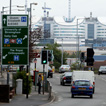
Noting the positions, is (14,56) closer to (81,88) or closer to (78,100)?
(78,100)

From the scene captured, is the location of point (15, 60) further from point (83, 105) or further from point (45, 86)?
point (45, 86)

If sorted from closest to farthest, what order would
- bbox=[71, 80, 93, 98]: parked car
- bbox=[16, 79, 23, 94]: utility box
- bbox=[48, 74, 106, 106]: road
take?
bbox=[48, 74, 106, 106]: road < bbox=[71, 80, 93, 98]: parked car < bbox=[16, 79, 23, 94]: utility box

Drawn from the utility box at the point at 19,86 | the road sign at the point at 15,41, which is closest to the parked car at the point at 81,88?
the utility box at the point at 19,86

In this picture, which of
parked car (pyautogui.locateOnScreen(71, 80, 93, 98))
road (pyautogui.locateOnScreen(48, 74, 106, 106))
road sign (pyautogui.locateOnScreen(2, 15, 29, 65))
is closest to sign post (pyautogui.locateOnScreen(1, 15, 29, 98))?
road sign (pyautogui.locateOnScreen(2, 15, 29, 65))

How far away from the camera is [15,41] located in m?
31.4

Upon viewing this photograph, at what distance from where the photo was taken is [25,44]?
103 ft

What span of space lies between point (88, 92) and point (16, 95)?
477cm

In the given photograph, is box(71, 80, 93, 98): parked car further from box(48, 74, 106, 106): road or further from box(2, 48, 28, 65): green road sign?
box(2, 48, 28, 65): green road sign

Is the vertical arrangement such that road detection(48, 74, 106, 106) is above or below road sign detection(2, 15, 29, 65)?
below

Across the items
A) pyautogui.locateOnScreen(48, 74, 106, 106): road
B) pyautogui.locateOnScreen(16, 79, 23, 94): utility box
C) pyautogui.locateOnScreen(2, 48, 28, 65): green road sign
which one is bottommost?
pyautogui.locateOnScreen(48, 74, 106, 106): road

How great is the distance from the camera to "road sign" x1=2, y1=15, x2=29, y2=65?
31.3 m

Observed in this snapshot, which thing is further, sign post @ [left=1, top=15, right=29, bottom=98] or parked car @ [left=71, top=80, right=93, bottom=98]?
parked car @ [left=71, top=80, right=93, bottom=98]

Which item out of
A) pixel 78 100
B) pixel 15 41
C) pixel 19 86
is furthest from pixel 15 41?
pixel 78 100

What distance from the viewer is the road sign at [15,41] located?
3127cm
